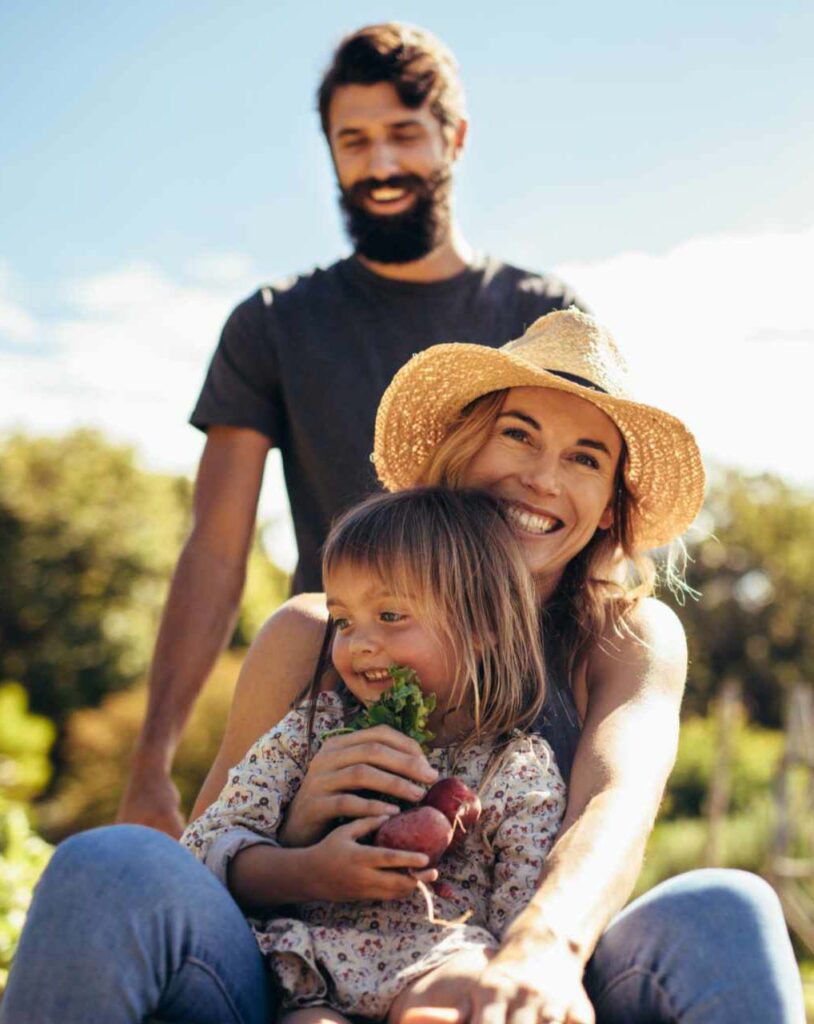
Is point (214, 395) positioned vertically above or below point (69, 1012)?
above

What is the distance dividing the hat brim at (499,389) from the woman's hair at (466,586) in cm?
46

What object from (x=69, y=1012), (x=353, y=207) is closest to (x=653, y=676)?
(x=69, y=1012)

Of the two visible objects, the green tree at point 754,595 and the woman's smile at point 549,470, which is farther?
the green tree at point 754,595

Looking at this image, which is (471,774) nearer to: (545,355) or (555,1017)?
(555,1017)

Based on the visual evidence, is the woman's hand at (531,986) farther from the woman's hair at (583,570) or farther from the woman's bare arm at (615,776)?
the woman's hair at (583,570)

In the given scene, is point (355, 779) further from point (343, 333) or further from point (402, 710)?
point (343, 333)

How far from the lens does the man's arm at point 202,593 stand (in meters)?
3.57

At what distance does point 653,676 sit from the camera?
2.54 metres

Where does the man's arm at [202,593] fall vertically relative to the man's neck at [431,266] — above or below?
below

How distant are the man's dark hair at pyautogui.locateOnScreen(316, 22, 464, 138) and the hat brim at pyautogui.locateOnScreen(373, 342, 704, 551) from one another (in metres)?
1.51

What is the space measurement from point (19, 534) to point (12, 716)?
870 cm

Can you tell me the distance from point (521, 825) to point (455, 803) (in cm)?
16

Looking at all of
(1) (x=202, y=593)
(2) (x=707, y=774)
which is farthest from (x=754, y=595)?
(1) (x=202, y=593)

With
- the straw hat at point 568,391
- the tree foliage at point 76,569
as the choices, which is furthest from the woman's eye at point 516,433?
the tree foliage at point 76,569
